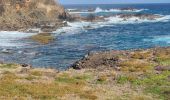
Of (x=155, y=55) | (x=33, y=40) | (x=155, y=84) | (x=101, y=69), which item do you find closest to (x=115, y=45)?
(x=33, y=40)

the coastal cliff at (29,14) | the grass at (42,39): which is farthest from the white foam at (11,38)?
the coastal cliff at (29,14)

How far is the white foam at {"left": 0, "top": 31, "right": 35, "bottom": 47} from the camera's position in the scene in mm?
78975

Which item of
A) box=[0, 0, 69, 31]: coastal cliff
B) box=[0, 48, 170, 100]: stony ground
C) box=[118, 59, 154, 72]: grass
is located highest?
box=[0, 48, 170, 100]: stony ground

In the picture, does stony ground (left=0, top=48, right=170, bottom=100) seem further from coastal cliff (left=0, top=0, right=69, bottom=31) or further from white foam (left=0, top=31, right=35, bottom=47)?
coastal cliff (left=0, top=0, right=69, bottom=31)

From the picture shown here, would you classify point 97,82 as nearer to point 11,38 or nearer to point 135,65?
point 135,65

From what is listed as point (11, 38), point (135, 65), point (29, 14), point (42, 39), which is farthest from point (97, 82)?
point (29, 14)

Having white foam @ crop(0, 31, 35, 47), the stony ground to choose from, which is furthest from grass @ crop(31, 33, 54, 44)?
the stony ground

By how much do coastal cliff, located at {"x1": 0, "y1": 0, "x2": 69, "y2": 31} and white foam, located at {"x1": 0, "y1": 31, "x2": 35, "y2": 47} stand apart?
635 centimetres

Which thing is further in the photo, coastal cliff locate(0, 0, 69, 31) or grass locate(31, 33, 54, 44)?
coastal cliff locate(0, 0, 69, 31)

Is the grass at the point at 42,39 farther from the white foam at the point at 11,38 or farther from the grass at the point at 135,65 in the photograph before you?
the grass at the point at 135,65

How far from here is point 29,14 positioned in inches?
4934

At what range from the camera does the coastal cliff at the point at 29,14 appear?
11243 centimetres

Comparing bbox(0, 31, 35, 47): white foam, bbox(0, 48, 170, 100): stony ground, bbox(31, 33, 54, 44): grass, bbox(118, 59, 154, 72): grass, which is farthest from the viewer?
bbox(31, 33, 54, 44): grass

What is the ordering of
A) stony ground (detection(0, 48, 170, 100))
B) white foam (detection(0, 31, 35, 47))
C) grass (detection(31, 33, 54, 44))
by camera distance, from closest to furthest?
1. stony ground (detection(0, 48, 170, 100))
2. white foam (detection(0, 31, 35, 47))
3. grass (detection(31, 33, 54, 44))
